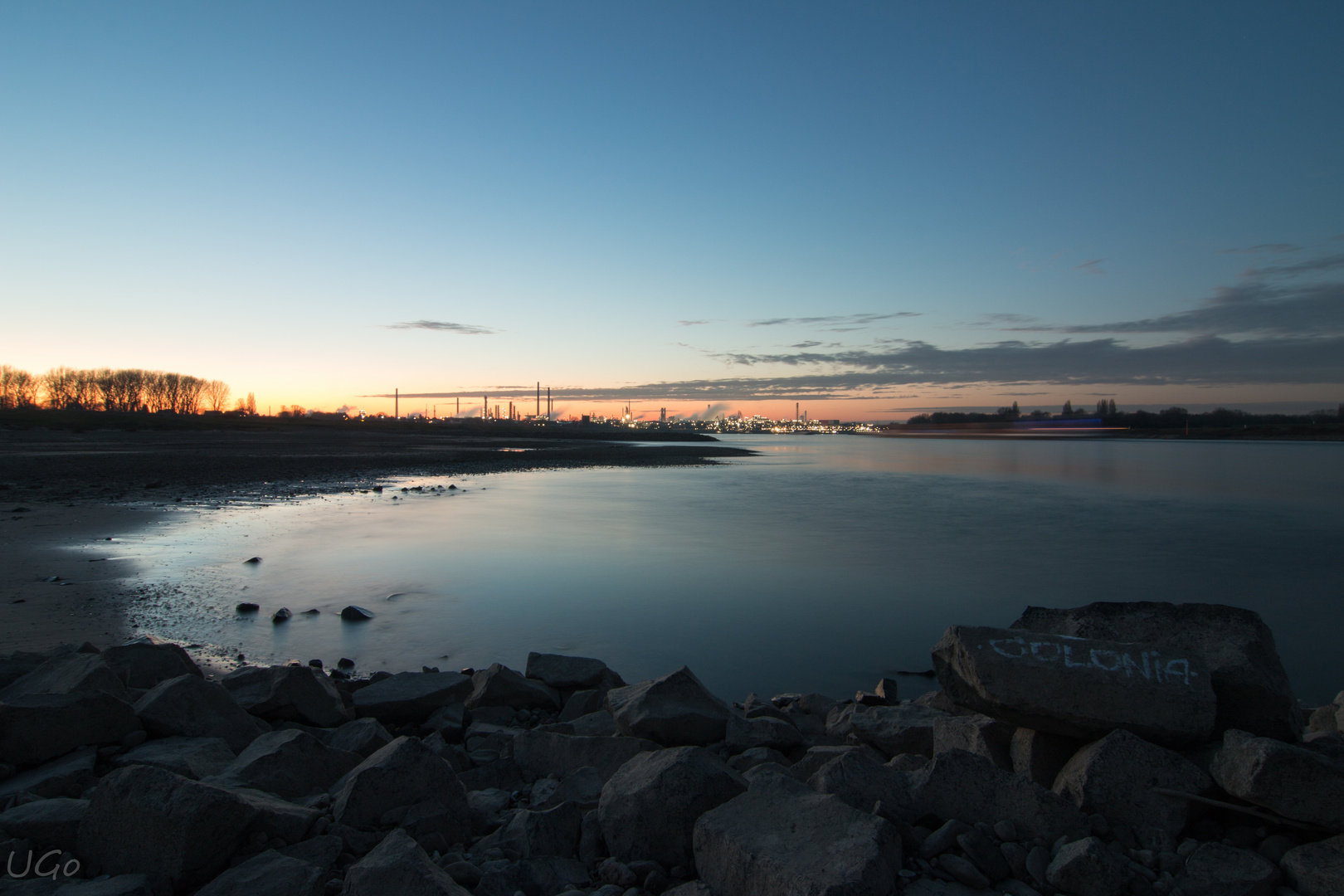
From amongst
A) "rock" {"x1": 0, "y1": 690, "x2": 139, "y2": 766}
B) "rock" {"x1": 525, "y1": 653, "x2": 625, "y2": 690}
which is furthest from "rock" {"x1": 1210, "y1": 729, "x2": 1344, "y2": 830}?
"rock" {"x1": 0, "y1": 690, "x2": 139, "y2": 766}

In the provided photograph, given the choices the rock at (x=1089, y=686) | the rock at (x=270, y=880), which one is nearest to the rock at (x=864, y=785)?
the rock at (x=1089, y=686)

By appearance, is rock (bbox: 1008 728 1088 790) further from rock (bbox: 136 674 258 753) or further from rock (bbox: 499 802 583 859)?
rock (bbox: 136 674 258 753)

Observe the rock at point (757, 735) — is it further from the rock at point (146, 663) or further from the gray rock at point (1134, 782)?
the rock at point (146, 663)

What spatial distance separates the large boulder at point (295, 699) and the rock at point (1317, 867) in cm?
495

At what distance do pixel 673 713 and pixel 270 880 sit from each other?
2.17 meters

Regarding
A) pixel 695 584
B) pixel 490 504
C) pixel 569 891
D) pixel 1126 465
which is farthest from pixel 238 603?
pixel 1126 465

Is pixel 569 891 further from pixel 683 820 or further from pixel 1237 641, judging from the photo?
pixel 1237 641

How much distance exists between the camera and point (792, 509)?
19.2m

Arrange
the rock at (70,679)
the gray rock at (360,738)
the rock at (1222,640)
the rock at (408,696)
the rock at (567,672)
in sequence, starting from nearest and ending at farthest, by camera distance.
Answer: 1. the rock at (1222,640)
2. the rock at (70,679)
3. the gray rock at (360,738)
4. the rock at (408,696)
5. the rock at (567,672)

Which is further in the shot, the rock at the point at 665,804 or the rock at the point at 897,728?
the rock at the point at 897,728

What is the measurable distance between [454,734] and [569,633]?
305 cm

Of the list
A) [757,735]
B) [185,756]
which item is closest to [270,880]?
[185,756]

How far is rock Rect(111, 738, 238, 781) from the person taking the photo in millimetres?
3424

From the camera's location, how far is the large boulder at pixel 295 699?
445 centimetres
